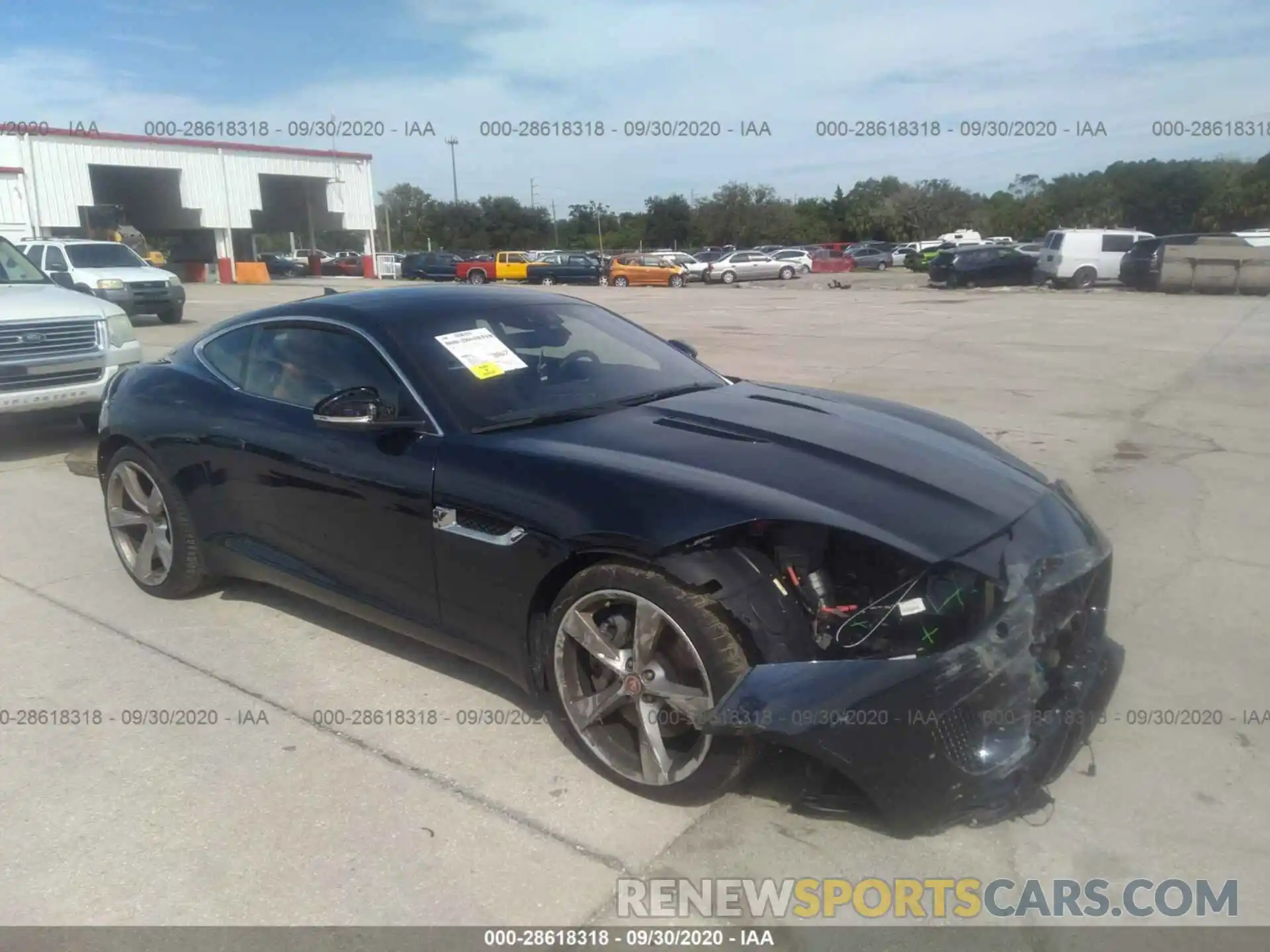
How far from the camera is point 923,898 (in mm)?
2680

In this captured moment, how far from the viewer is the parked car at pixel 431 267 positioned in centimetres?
4322

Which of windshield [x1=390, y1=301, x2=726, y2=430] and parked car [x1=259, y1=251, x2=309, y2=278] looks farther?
parked car [x1=259, y1=251, x2=309, y2=278]

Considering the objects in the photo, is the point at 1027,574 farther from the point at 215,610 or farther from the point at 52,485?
the point at 52,485

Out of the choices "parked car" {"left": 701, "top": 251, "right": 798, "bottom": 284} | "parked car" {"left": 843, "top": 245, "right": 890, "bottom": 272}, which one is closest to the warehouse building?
"parked car" {"left": 701, "top": 251, "right": 798, "bottom": 284}

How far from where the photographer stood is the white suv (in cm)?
1894

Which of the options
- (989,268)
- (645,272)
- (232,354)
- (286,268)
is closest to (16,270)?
(232,354)

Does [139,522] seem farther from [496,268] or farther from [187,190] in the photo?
[187,190]

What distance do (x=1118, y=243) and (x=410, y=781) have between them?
32122 mm

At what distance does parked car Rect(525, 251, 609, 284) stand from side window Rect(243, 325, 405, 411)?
1416 inches

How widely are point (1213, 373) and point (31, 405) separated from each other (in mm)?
12224

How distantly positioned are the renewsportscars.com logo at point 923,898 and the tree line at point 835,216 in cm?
7033

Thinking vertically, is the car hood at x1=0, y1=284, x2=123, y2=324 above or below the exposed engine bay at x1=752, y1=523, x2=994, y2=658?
above

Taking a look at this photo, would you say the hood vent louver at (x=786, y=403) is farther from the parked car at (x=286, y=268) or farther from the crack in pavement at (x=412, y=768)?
the parked car at (x=286, y=268)

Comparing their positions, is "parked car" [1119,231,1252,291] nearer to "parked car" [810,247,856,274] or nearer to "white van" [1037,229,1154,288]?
"white van" [1037,229,1154,288]
